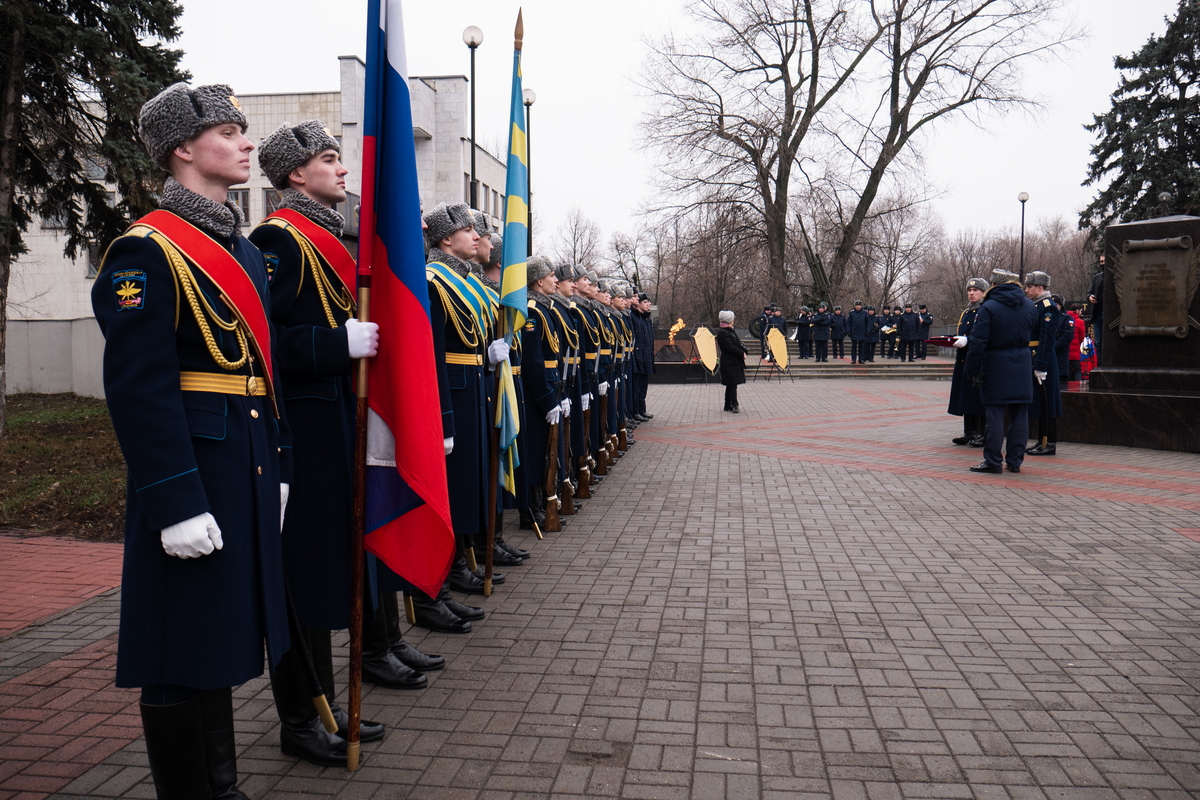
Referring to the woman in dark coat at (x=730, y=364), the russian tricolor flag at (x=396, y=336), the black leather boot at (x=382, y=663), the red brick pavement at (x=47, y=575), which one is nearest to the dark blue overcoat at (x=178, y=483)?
the russian tricolor flag at (x=396, y=336)

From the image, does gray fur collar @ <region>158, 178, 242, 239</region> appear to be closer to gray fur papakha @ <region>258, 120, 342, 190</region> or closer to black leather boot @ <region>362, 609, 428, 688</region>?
gray fur papakha @ <region>258, 120, 342, 190</region>

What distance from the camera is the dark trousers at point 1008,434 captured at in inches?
391

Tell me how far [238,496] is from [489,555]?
108 inches

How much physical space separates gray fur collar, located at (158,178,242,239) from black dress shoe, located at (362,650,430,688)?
6.84ft

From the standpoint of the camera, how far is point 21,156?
1263 cm

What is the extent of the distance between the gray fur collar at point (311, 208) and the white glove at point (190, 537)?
4.47 feet

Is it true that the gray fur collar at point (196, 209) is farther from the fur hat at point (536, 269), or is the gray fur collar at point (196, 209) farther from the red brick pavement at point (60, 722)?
the fur hat at point (536, 269)

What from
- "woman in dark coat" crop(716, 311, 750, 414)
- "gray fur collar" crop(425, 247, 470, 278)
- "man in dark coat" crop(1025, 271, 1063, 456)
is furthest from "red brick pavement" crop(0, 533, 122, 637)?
"woman in dark coat" crop(716, 311, 750, 414)

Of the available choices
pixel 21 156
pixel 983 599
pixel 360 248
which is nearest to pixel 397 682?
pixel 360 248

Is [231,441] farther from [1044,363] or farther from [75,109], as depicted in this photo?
[75,109]

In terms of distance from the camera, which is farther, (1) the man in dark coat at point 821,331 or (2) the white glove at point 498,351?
(1) the man in dark coat at point 821,331

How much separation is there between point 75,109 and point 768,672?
1341 centimetres

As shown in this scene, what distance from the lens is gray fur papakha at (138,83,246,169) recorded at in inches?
110

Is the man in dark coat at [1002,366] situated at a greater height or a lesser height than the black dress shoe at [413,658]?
greater
